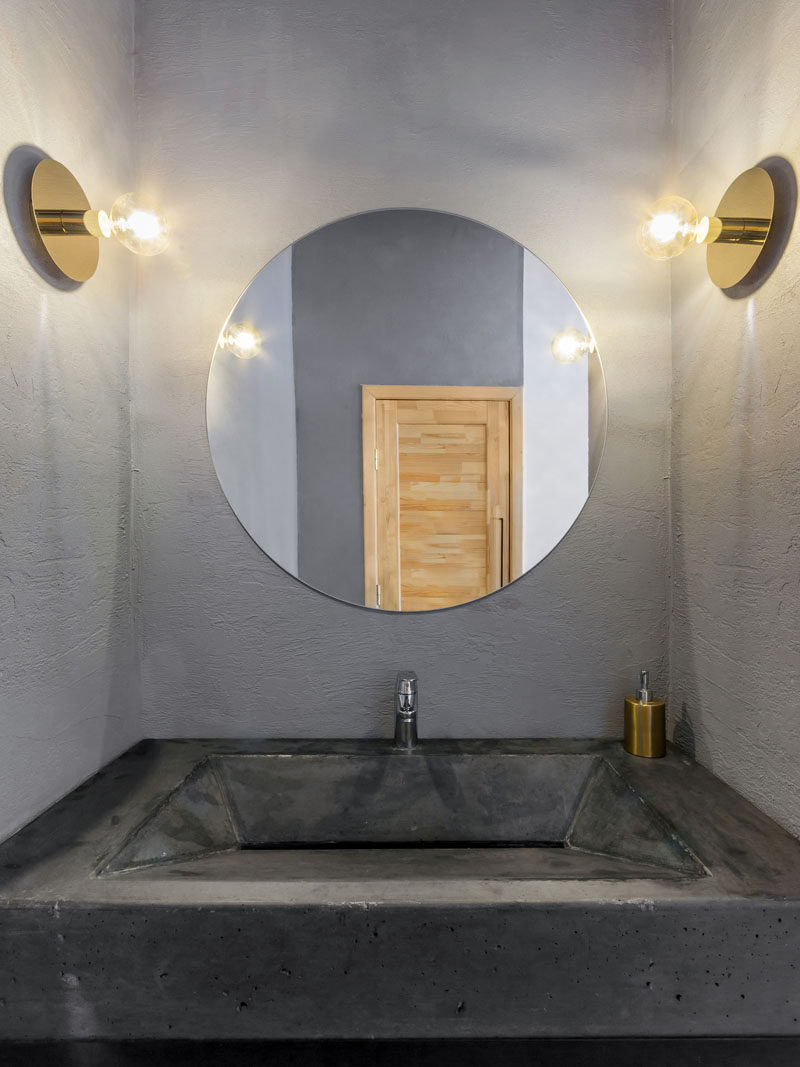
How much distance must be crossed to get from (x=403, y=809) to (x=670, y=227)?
0.97 meters

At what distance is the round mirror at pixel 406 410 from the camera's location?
1.10 metres

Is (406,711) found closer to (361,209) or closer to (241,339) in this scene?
(241,339)

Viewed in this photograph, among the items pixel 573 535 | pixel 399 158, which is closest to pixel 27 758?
pixel 573 535

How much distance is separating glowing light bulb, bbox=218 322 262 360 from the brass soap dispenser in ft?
2.78

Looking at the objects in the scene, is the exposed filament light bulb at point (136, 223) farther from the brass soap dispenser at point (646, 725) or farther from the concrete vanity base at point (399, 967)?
the brass soap dispenser at point (646, 725)

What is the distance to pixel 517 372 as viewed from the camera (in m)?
1.10

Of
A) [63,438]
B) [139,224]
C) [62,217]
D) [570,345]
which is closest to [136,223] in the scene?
[139,224]

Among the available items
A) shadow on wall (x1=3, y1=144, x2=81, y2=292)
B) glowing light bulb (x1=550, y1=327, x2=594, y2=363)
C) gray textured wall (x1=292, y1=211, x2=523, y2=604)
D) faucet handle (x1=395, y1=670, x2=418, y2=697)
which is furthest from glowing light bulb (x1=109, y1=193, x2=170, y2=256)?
faucet handle (x1=395, y1=670, x2=418, y2=697)

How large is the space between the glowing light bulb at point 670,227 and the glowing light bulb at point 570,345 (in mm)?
169

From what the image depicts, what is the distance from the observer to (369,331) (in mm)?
1098

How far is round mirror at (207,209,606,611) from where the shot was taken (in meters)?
1.10

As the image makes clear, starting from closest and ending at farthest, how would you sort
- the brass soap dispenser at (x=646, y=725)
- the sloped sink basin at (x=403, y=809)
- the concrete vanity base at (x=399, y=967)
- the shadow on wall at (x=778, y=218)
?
the concrete vanity base at (x=399, y=967) → the shadow on wall at (x=778, y=218) → the sloped sink basin at (x=403, y=809) → the brass soap dispenser at (x=646, y=725)

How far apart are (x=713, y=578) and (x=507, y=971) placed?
0.63 meters

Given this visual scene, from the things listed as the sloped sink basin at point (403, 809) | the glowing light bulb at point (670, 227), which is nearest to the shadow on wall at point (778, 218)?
the glowing light bulb at point (670, 227)
